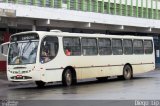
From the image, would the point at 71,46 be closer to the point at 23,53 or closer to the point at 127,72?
the point at 23,53

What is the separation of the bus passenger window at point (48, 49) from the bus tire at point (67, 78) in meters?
1.19

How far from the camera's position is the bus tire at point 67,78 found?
22044 mm

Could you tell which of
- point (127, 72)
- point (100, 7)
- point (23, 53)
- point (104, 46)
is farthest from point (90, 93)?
point (100, 7)

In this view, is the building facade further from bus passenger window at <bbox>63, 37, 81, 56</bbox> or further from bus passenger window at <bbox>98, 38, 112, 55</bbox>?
bus passenger window at <bbox>63, 37, 81, 56</bbox>

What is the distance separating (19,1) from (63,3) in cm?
627

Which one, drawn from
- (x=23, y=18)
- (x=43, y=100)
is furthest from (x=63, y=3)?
(x=43, y=100)

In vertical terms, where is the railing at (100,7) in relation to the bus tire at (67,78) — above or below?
above

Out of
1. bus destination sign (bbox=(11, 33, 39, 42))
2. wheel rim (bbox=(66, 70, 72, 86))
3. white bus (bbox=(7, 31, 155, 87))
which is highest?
bus destination sign (bbox=(11, 33, 39, 42))

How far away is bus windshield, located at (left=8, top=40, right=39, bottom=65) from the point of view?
2086 centimetres

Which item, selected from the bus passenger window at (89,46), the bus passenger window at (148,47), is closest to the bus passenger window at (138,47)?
the bus passenger window at (148,47)

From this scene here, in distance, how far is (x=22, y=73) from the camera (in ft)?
68.1

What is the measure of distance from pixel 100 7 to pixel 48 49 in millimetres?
30885

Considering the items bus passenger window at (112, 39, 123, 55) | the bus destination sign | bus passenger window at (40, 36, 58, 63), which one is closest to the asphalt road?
bus passenger window at (40, 36, 58, 63)

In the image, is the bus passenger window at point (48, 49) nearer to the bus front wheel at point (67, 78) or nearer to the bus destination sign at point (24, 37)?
the bus destination sign at point (24, 37)
